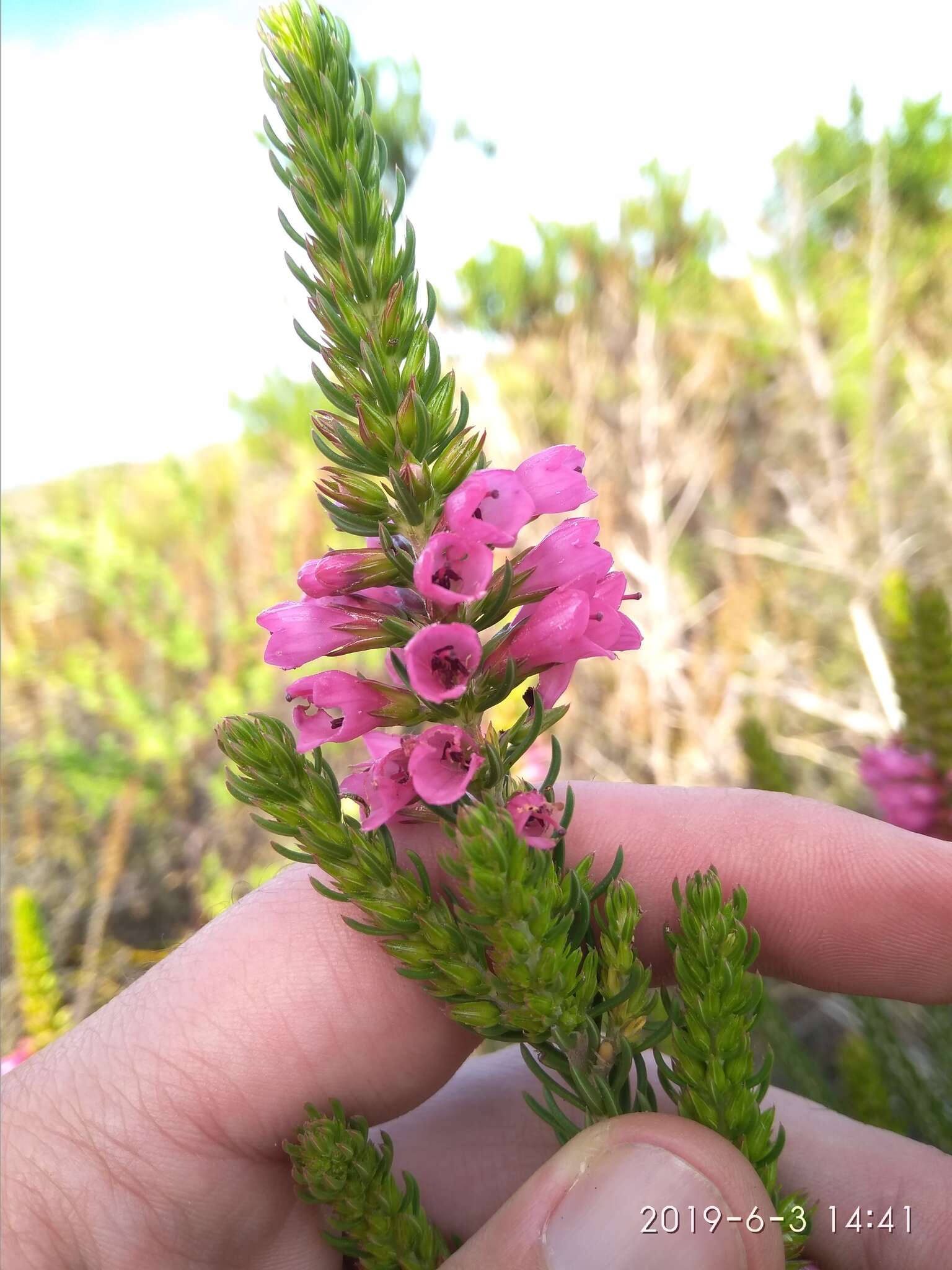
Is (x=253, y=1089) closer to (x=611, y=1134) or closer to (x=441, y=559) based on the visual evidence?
(x=611, y=1134)

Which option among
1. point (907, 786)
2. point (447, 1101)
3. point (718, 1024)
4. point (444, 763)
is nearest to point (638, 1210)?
point (718, 1024)

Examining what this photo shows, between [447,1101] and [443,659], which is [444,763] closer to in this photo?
[443,659]

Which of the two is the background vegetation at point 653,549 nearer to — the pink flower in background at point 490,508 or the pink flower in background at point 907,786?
the pink flower in background at point 907,786

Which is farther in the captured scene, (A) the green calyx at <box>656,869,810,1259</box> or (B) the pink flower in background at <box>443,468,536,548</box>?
(A) the green calyx at <box>656,869,810,1259</box>

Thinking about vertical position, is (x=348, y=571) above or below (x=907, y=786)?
above

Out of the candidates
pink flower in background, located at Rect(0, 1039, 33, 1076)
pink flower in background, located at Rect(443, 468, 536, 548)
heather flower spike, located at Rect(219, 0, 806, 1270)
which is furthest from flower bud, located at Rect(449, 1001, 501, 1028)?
pink flower in background, located at Rect(0, 1039, 33, 1076)

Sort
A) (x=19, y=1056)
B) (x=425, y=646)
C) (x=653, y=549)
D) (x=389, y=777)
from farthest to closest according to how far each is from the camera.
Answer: (x=653, y=549)
(x=19, y=1056)
(x=389, y=777)
(x=425, y=646)
